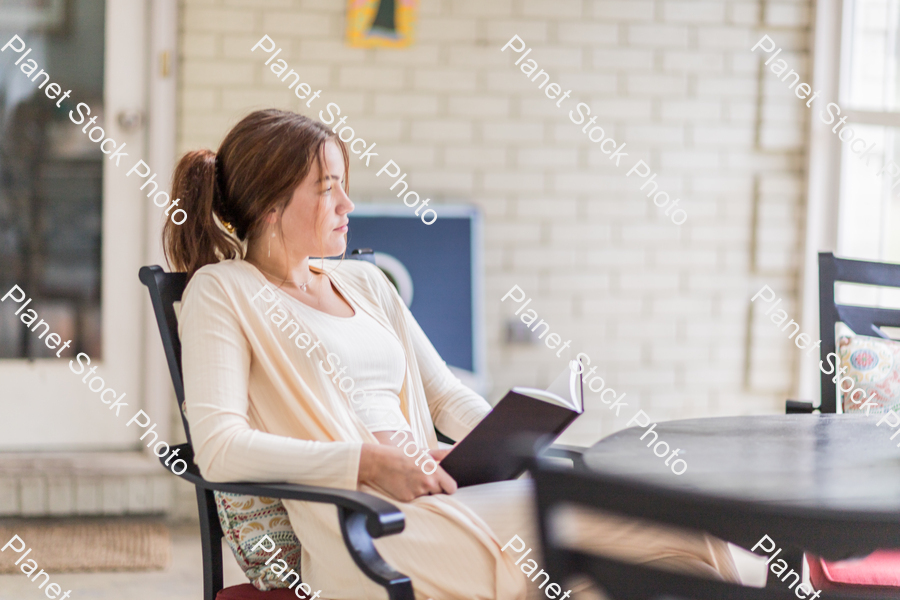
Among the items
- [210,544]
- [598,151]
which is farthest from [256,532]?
[598,151]

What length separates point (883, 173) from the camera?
375 centimetres

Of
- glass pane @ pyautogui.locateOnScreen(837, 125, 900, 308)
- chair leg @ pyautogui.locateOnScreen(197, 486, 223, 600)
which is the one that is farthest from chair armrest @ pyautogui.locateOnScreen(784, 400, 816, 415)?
glass pane @ pyautogui.locateOnScreen(837, 125, 900, 308)

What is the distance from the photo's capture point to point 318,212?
5.71 ft

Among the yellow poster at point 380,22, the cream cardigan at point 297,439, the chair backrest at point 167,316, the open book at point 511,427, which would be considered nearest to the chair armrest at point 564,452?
the open book at point 511,427

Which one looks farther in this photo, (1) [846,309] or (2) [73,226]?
(2) [73,226]

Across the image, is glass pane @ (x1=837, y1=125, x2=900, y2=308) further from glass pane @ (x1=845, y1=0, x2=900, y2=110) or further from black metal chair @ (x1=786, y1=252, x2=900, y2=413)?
black metal chair @ (x1=786, y1=252, x2=900, y2=413)

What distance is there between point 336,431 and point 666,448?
1.96 feet

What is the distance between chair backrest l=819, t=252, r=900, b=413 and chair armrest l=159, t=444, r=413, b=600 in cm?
135

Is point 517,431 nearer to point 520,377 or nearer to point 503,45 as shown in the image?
point 520,377

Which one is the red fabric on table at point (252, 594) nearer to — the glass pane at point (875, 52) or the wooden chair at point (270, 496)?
the wooden chair at point (270, 496)

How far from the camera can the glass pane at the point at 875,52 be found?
12.1 feet

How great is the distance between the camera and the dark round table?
111cm

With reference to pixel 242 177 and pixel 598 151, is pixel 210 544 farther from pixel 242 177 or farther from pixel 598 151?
pixel 598 151

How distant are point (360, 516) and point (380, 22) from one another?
2433 mm
